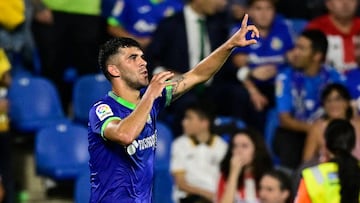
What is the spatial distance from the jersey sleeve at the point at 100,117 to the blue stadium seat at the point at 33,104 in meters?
3.20

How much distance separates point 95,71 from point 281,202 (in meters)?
2.59

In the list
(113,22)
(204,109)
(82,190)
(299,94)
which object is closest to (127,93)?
(82,190)

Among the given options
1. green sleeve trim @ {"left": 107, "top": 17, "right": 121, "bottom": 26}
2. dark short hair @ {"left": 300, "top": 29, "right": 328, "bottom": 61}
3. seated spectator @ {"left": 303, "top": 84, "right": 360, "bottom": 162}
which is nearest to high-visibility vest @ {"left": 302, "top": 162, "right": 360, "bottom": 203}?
seated spectator @ {"left": 303, "top": 84, "right": 360, "bottom": 162}

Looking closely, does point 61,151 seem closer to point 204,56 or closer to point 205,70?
point 204,56

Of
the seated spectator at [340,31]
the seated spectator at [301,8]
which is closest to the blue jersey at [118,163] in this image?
the seated spectator at [340,31]

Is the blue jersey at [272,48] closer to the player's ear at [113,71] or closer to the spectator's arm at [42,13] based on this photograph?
the spectator's arm at [42,13]

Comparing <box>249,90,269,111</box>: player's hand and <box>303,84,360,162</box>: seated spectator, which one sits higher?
<box>249,90,269,111</box>: player's hand

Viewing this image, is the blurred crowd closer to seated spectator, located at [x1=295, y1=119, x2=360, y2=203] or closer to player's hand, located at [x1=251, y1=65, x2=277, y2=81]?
player's hand, located at [x1=251, y1=65, x2=277, y2=81]

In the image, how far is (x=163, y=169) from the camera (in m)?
8.08

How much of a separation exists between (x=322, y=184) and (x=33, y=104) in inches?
133

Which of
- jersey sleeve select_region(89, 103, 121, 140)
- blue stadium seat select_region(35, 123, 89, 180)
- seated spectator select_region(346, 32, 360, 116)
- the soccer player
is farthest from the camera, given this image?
seated spectator select_region(346, 32, 360, 116)

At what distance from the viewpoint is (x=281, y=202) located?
283 inches

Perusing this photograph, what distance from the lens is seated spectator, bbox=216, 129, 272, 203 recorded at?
742 centimetres

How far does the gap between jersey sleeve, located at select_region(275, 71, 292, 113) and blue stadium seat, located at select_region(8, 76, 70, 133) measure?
177 cm
